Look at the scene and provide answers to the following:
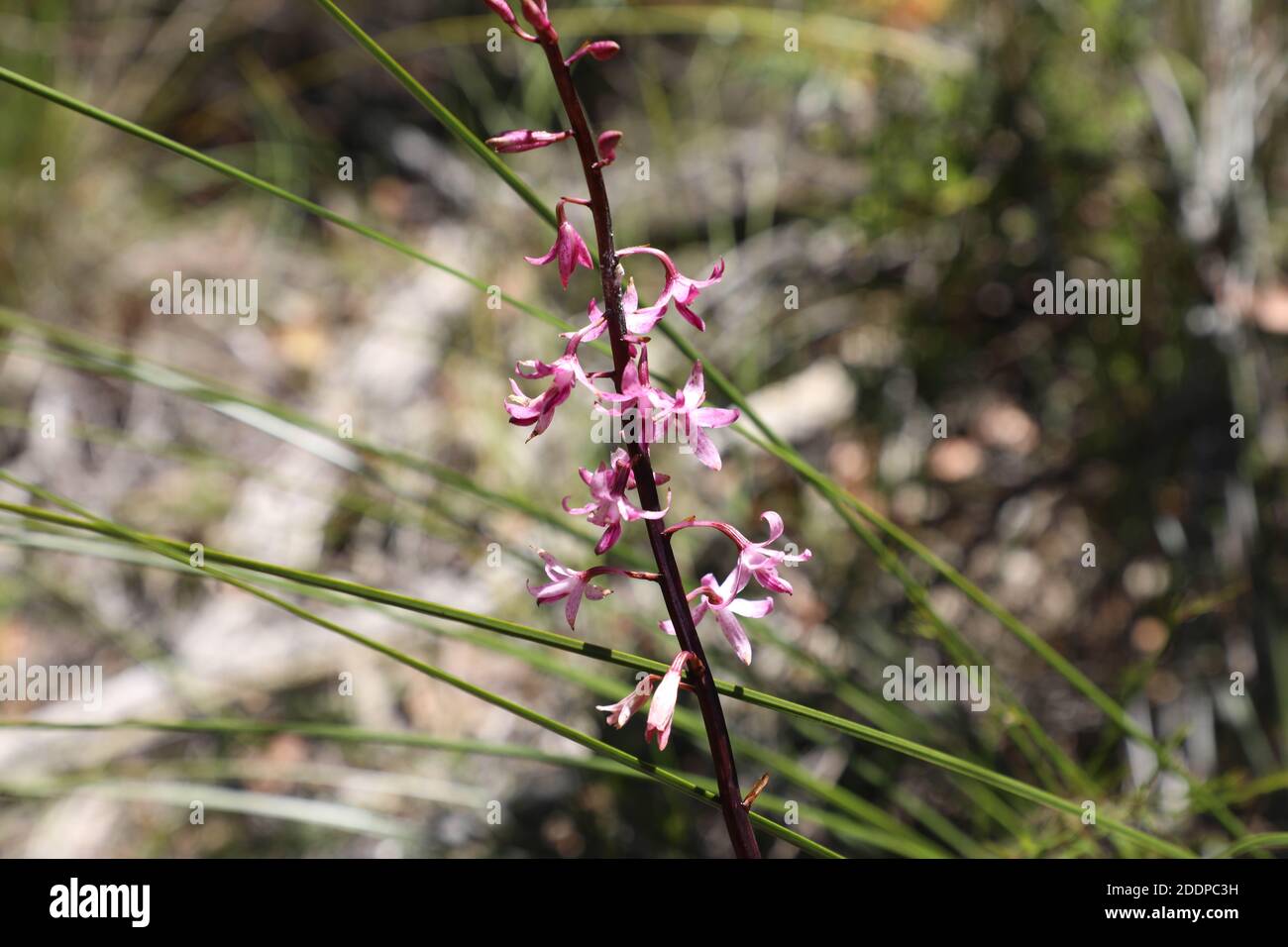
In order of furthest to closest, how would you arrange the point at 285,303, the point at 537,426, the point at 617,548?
the point at 285,303 < the point at 617,548 < the point at 537,426

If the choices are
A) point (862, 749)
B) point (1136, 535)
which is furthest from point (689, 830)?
point (1136, 535)

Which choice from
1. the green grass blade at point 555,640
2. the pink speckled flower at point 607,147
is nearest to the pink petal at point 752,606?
the green grass blade at point 555,640

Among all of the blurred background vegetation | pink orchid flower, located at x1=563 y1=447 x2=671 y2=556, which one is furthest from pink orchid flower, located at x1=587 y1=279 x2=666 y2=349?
the blurred background vegetation

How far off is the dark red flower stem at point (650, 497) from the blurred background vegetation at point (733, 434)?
428 millimetres

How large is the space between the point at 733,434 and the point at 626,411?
1.71 metres

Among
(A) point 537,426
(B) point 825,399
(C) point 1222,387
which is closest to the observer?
(A) point 537,426

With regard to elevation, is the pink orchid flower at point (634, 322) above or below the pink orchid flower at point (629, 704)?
above

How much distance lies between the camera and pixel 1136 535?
92.3 inches

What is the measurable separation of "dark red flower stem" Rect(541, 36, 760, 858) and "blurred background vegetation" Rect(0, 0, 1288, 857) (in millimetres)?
428

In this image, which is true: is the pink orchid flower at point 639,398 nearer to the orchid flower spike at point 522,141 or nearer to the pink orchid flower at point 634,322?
the pink orchid flower at point 634,322

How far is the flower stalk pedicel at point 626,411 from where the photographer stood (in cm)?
85

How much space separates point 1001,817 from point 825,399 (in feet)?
5.11

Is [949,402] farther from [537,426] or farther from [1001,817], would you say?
[537,426]
